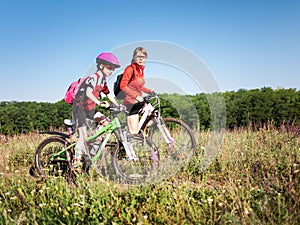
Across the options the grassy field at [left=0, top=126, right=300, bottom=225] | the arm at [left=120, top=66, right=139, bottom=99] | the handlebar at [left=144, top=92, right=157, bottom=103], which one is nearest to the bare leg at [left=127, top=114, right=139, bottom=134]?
the handlebar at [left=144, top=92, right=157, bottom=103]

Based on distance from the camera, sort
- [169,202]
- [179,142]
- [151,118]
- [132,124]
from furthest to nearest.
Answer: [179,142] < [151,118] < [132,124] < [169,202]

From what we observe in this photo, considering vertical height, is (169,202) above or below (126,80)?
below

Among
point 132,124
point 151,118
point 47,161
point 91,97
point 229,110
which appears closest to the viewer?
point 91,97

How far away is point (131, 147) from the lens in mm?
5055

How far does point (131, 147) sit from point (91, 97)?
101cm

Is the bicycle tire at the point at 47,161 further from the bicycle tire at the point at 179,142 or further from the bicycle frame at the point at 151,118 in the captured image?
the bicycle tire at the point at 179,142

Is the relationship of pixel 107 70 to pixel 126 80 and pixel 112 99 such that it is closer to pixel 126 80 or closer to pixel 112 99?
pixel 126 80

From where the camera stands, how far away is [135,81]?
5.07m

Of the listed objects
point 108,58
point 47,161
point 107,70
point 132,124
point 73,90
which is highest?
point 108,58

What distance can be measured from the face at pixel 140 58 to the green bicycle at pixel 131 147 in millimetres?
621

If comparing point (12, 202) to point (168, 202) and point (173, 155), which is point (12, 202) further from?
point (173, 155)

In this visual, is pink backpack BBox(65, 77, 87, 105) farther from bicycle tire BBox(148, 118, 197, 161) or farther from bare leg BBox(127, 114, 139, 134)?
bicycle tire BBox(148, 118, 197, 161)

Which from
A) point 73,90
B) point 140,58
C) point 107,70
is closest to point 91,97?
point 73,90

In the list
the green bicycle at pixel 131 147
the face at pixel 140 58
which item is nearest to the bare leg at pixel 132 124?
the green bicycle at pixel 131 147
